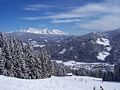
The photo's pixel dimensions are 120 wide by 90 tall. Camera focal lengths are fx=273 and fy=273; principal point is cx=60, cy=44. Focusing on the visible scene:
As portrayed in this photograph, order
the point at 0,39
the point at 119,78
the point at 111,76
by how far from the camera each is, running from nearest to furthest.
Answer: the point at 0,39
the point at 119,78
the point at 111,76

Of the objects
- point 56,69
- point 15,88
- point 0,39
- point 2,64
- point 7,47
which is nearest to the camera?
point 15,88

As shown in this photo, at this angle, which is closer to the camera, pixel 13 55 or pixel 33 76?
pixel 13 55

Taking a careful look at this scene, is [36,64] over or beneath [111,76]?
over

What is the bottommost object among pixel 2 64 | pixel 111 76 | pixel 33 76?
pixel 111 76

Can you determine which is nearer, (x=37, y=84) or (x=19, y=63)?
(x=37, y=84)

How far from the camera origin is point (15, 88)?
35625mm

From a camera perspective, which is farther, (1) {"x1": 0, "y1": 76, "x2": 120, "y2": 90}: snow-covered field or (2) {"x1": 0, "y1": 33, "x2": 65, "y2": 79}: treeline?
(2) {"x1": 0, "y1": 33, "x2": 65, "y2": 79}: treeline

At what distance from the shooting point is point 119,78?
13888cm

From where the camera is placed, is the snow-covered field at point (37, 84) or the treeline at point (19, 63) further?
the treeline at point (19, 63)

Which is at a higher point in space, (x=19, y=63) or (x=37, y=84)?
(x=37, y=84)

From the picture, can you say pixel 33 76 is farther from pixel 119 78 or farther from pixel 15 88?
pixel 119 78

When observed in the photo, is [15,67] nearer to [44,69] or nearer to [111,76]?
[44,69]

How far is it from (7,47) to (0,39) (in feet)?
53.0

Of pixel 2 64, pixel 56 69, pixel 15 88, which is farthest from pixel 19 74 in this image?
pixel 56 69
